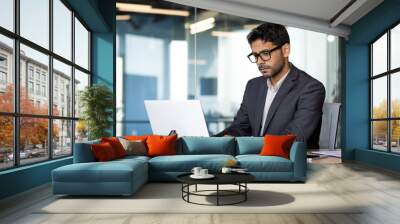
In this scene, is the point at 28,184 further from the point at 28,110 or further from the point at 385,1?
the point at 385,1

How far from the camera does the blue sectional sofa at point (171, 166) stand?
4469 mm

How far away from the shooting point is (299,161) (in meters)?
5.58

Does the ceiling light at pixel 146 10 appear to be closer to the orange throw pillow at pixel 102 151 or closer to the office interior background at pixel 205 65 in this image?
the office interior background at pixel 205 65

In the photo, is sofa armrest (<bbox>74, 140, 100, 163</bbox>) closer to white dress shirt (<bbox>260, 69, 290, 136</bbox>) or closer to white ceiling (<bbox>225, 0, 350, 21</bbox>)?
white dress shirt (<bbox>260, 69, 290, 136</bbox>)

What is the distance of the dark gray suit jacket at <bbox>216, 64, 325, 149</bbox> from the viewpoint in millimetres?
7625

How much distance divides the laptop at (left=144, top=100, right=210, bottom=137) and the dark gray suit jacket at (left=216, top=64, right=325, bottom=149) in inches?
60.3

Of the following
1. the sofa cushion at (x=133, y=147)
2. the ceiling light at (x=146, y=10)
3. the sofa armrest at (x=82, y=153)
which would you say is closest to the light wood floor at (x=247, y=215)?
the sofa armrest at (x=82, y=153)

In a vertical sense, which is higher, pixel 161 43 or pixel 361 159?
pixel 161 43

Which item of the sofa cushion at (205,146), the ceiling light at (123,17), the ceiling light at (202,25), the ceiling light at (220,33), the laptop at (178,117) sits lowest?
the sofa cushion at (205,146)

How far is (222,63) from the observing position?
8977 mm

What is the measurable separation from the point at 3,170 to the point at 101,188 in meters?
1.24

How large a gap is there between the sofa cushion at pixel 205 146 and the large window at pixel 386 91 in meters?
3.65

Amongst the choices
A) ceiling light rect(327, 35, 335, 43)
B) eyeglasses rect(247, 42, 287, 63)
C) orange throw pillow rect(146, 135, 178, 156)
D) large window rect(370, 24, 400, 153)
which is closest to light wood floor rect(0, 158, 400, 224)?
orange throw pillow rect(146, 135, 178, 156)

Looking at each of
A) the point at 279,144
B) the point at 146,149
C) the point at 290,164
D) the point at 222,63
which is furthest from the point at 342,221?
the point at 222,63
